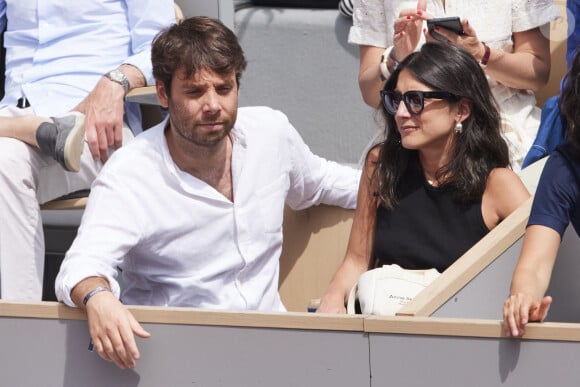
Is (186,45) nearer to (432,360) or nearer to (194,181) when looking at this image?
(194,181)

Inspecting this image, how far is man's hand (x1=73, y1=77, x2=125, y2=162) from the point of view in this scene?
3836mm

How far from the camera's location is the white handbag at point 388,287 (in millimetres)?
3027

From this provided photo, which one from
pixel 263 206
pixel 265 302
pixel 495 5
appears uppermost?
pixel 495 5

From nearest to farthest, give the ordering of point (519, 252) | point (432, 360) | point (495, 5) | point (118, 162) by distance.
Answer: point (432, 360) < point (519, 252) < point (118, 162) < point (495, 5)

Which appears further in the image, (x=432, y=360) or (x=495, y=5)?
(x=495, y=5)

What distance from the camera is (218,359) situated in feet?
9.05

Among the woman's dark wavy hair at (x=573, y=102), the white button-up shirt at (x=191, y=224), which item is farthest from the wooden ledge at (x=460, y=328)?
the white button-up shirt at (x=191, y=224)

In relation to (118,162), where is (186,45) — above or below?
above

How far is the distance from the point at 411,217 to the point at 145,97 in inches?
43.3

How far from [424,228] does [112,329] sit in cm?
92

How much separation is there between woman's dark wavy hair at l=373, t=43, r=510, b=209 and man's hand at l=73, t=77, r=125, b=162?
93cm

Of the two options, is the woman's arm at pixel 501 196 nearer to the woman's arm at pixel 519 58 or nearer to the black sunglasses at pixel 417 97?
the black sunglasses at pixel 417 97

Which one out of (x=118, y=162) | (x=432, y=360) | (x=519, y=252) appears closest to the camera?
(x=432, y=360)

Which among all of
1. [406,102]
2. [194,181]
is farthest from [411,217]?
[194,181]
